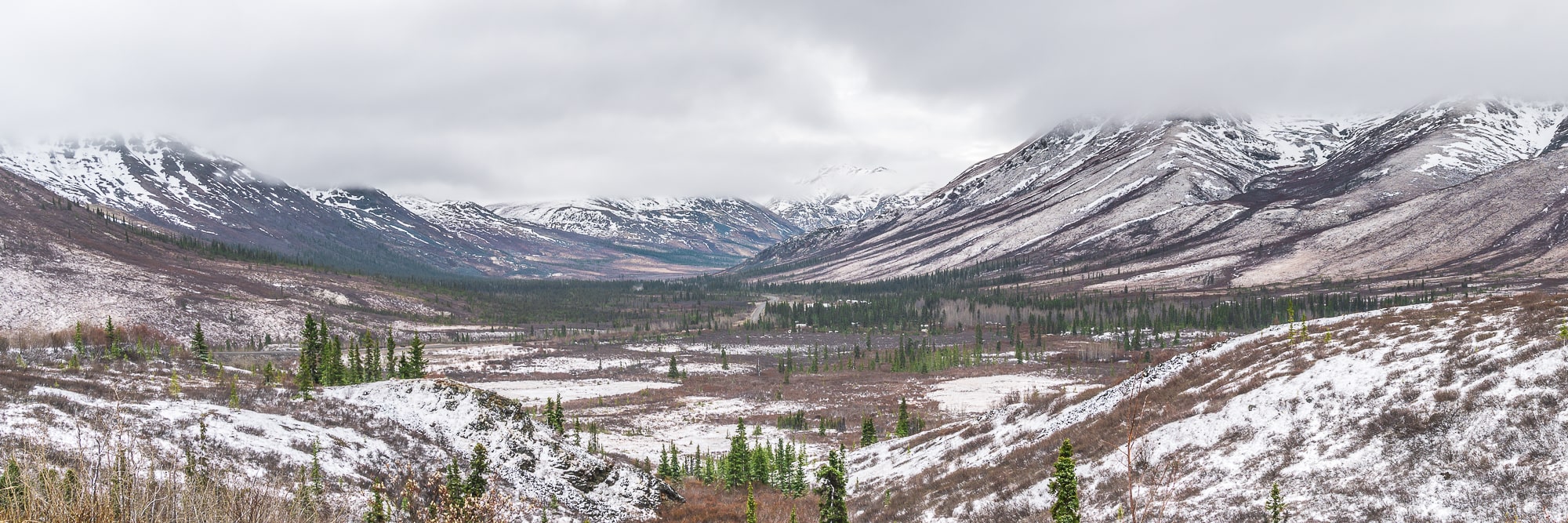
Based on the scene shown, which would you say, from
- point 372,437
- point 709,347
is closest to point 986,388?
point 709,347

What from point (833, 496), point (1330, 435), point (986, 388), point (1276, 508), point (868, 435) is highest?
point (1330, 435)

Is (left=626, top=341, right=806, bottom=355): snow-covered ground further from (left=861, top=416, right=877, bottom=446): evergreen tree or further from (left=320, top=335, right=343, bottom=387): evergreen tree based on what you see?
(left=320, top=335, right=343, bottom=387): evergreen tree

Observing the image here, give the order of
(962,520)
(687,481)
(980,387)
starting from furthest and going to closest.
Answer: (980,387) < (687,481) < (962,520)

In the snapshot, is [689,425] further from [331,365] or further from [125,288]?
[125,288]

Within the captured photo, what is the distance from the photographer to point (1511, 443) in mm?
15633

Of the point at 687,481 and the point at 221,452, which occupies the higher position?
the point at 221,452

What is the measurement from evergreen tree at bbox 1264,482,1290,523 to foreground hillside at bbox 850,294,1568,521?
1.19 ft

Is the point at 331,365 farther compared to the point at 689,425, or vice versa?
the point at 689,425

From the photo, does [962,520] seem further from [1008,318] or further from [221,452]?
[1008,318]

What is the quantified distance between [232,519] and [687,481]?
38.0 meters

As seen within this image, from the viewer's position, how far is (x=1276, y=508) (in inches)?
612

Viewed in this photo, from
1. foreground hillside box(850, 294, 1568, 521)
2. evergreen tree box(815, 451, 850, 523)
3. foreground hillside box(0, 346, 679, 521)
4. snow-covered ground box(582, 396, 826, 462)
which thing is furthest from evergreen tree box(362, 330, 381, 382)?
evergreen tree box(815, 451, 850, 523)

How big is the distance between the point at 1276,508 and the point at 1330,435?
6.24 meters

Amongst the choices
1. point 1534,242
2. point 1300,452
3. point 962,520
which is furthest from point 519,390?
point 1534,242
